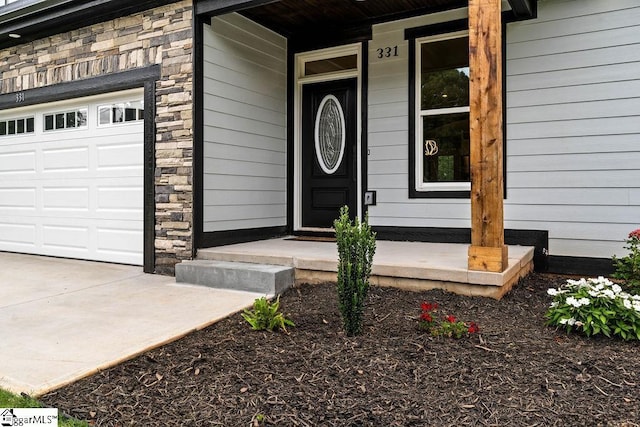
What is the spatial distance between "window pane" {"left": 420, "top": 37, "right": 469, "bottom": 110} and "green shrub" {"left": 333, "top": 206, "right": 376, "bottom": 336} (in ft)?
9.37

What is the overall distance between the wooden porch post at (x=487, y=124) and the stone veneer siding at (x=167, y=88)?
2.71 meters

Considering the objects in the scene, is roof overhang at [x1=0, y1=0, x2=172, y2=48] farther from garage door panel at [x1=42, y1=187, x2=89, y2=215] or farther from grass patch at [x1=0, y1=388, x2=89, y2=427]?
grass patch at [x1=0, y1=388, x2=89, y2=427]

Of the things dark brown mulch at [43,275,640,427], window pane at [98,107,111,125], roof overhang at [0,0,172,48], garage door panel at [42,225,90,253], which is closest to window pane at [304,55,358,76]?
roof overhang at [0,0,172,48]

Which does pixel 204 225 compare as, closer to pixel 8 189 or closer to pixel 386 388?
pixel 386 388

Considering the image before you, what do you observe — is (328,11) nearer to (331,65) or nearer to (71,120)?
(331,65)

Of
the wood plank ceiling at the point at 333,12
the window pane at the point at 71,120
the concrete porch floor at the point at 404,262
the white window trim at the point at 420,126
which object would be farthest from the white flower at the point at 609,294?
the window pane at the point at 71,120

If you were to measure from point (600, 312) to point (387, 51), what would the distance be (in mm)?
3708

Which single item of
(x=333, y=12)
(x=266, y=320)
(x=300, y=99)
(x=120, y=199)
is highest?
(x=333, y=12)

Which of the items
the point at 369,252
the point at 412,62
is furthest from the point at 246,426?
the point at 412,62

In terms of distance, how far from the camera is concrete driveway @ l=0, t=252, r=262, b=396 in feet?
8.27

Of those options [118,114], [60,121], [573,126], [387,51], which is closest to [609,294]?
[573,126]

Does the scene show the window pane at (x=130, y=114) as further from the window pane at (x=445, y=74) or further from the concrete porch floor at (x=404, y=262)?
the window pane at (x=445, y=74)

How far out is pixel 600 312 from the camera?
2848mm

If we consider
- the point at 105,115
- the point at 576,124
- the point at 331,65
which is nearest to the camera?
the point at 576,124
